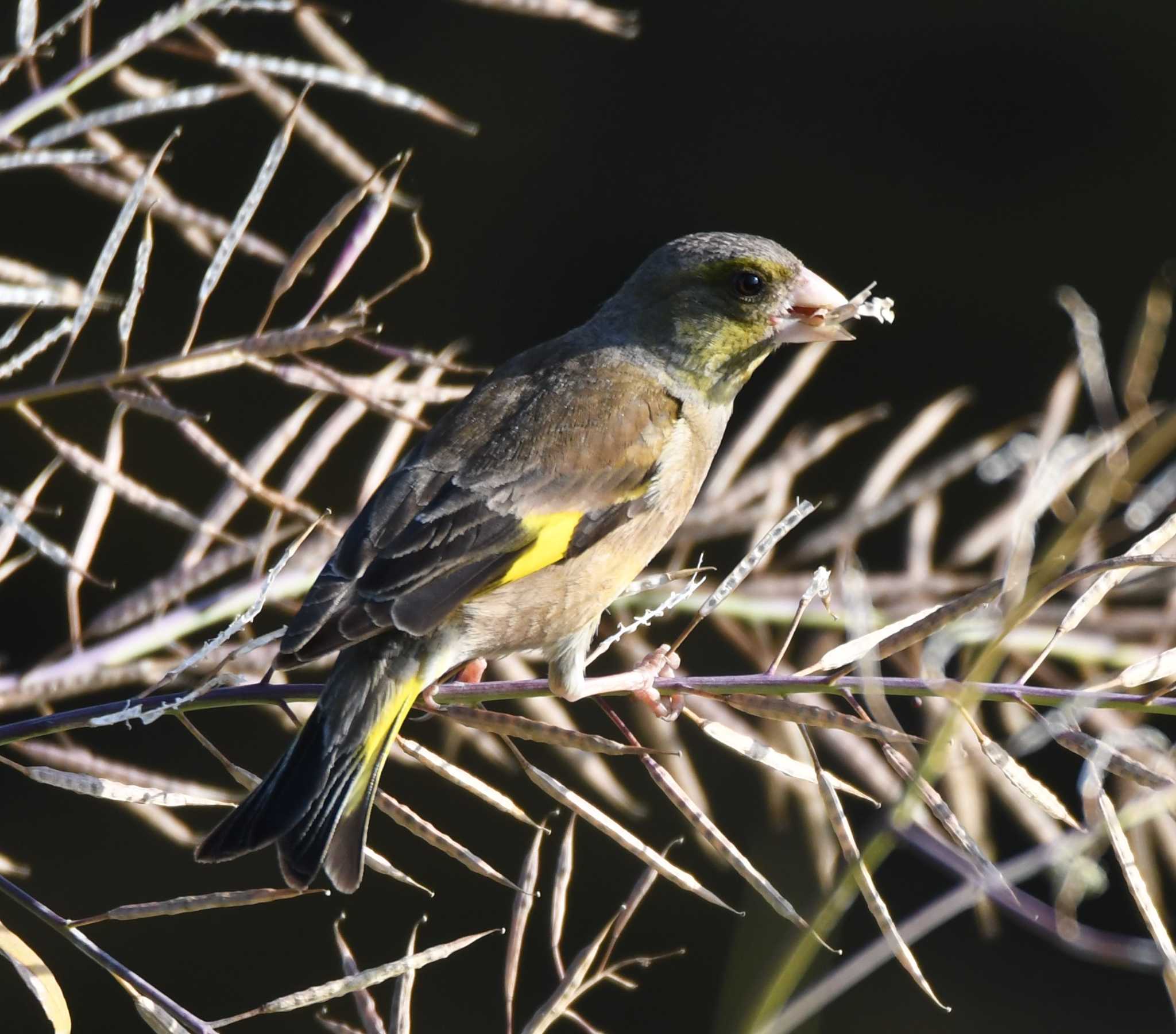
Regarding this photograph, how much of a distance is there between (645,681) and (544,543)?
1.27 ft

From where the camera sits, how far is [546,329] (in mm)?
3820

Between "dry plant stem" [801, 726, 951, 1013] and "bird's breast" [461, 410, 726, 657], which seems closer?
"dry plant stem" [801, 726, 951, 1013]

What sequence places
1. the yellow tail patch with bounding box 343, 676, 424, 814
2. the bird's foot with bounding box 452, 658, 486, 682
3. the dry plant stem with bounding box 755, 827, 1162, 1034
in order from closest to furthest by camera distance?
the dry plant stem with bounding box 755, 827, 1162, 1034, the yellow tail patch with bounding box 343, 676, 424, 814, the bird's foot with bounding box 452, 658, 486, 682

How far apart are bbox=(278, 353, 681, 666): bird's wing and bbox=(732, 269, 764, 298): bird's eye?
210mm

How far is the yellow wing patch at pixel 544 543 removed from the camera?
77.8 inches

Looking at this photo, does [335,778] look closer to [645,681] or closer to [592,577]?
[645,681]

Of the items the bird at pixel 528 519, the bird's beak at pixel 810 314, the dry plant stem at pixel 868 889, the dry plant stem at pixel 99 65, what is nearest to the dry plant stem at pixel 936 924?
the dry plant stem at pixel 868 889

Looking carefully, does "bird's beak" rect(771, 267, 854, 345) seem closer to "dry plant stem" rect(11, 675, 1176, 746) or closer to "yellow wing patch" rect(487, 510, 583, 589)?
"yellow wing patch" rect(487, 510, 583, 589)

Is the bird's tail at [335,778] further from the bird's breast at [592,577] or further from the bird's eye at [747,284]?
the bird's eye at [747,284]

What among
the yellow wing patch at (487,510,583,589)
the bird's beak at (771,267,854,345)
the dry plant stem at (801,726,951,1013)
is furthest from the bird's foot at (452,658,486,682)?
the dry plant stem at (801,726,951,1013)

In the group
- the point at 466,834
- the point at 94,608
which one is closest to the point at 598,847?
the point at 466,834

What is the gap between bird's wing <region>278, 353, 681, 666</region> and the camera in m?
1.75

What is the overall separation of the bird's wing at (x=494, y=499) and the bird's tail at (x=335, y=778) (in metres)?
0.08

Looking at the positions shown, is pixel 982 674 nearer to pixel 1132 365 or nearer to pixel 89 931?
pixel 1132 365
